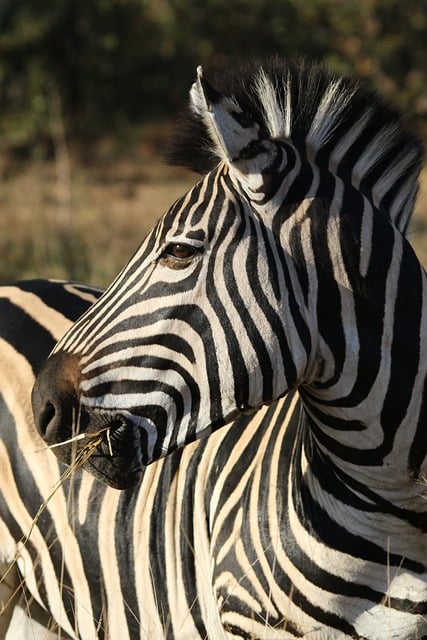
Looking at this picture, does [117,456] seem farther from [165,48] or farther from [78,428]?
[165,48]

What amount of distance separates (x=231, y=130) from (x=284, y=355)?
0.62 meters

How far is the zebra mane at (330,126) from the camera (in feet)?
9.34

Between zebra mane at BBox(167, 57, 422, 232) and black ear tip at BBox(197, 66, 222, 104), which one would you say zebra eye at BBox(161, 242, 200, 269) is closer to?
zebra mane at BBox(167, 57, 422, 232)

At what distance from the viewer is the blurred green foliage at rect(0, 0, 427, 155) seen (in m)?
18.7

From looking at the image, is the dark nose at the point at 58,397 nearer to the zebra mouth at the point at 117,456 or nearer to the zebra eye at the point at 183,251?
the zebra mouth at the point at 117,456

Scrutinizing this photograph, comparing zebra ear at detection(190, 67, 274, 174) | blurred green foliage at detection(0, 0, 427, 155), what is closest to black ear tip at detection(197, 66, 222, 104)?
zebra ear at detection(190, 67, 274, 174)

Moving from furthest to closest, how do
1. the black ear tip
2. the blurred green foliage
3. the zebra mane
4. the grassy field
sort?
1. the blurred green foliage
2. the grassy field
3. the zebra mane
4. the black ear tip

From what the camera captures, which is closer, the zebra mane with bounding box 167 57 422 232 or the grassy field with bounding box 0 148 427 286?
the zebra mane with bounding box 167 57 422 232

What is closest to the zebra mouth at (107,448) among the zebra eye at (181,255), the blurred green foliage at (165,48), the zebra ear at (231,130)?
the zebra eye at (181,255)

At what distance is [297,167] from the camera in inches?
108

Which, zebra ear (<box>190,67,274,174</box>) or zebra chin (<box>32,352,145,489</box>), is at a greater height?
zebra ear (<box>190,67,274,174</box>)

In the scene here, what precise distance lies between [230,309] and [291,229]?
0.28 m

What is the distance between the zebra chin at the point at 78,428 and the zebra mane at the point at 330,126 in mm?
770

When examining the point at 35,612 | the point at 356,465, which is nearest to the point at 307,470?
the point at 356,465
